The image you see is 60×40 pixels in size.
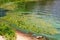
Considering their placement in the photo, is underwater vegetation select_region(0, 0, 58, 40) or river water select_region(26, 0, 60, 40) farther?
river water select_region(26, 0, 60, 40)

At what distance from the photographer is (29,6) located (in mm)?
3271

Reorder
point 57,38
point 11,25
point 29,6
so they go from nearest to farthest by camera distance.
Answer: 1. point 57,38
2. point 11,25
3. point 29,6

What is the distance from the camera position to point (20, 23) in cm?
292

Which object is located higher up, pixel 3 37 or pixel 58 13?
pixel 58 13

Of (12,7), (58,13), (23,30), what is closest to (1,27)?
(23,30)

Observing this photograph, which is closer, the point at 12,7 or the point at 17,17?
the point at 17,17

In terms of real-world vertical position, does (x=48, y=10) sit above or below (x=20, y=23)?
above

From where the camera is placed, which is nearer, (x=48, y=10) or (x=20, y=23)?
(x=20, y=23)

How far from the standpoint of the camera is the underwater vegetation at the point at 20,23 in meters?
2.77

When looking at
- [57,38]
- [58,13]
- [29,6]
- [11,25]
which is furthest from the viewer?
[29,6]

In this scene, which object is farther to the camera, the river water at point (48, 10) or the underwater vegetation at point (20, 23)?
the river water at point (48, 10)

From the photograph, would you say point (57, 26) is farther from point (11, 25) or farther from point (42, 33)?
point (11, 25)

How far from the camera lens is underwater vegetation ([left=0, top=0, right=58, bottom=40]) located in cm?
277

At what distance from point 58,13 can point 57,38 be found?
1.84 ft
